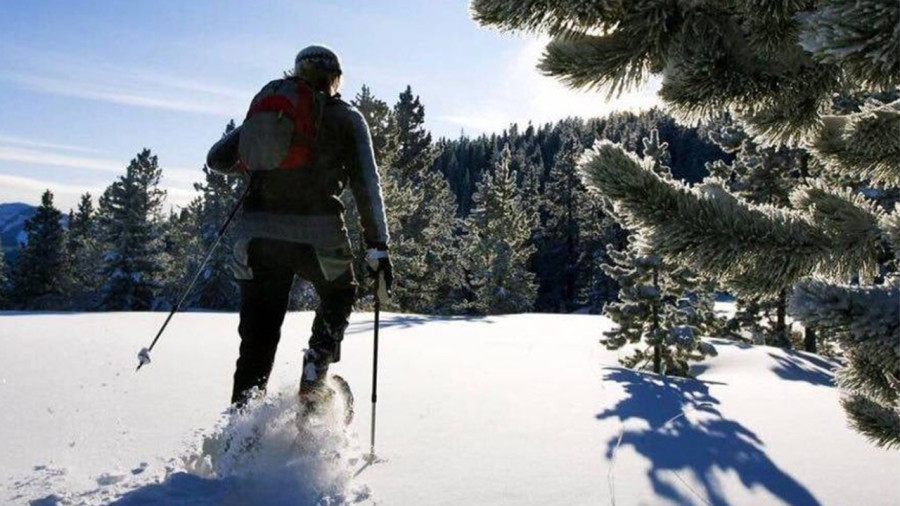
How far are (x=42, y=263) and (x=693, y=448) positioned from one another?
158 ft

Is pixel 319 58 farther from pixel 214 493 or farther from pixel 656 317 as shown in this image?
pixel 656 317

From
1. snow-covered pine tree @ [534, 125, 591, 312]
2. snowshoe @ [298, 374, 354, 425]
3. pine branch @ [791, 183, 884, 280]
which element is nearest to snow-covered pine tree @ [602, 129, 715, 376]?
snowshoe @ [298, 374, 354, 425]

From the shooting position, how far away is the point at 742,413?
16.4 feet

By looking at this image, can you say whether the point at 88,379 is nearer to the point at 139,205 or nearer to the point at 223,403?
the point at 223,403

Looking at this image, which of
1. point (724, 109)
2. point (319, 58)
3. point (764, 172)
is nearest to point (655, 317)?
point (764, 172)

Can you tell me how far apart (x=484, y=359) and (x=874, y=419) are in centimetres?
540

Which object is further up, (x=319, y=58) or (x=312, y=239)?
(x=319, y=58)

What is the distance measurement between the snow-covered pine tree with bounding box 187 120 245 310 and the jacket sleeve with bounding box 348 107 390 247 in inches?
1013

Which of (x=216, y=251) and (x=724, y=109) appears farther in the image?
(x=216, y=251)

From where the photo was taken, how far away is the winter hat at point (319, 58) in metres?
3.50

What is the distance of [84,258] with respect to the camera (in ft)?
151

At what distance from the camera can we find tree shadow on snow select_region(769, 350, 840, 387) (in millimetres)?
11117

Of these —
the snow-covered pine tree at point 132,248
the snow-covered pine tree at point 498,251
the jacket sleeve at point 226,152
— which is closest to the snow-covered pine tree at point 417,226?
the snow-covered pine tree at point 498,251

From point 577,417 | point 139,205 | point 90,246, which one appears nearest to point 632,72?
point 577,417
